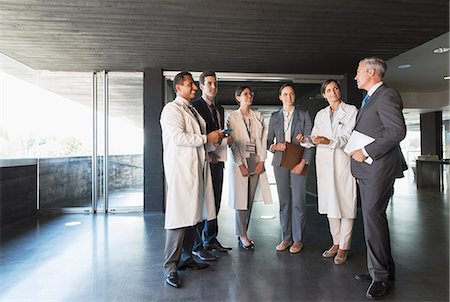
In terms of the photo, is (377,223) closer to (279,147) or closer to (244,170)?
(279,147)

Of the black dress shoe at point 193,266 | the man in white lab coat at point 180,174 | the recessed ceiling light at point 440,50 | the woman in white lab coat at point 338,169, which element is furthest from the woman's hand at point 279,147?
the recessed ceiling light at point 440,50

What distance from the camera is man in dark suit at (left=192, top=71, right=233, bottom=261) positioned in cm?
281

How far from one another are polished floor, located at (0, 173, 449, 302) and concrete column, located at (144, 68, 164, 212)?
1.07 m

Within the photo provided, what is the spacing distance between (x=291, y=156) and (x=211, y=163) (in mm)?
781

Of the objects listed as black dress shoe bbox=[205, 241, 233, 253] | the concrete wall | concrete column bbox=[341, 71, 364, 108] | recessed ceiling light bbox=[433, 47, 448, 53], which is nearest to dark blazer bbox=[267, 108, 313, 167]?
black dress shoe bbox=[205, 241, 233, 253]

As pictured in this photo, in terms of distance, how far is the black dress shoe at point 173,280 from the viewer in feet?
7.24

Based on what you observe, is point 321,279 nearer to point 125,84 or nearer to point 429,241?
point 429,241

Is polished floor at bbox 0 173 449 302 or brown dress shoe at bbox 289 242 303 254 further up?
brown dress shoe at bbox 289 242 303 254

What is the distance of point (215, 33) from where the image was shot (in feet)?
12.4

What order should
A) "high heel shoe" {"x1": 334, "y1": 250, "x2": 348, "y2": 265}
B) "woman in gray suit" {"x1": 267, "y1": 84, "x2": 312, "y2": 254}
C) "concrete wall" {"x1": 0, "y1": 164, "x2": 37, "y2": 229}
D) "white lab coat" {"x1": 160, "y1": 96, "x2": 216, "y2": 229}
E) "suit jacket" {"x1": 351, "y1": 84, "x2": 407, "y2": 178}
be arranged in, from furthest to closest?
"concrete wall" {"x1": 0, "y1": 164, "x2": 37, "y2": 229} < "woman in gray suit" {"x1": 267, "y1": 84, "x2": 312, "y2": 254} < "high heel shoe" {"x1": 334, "y1": 250, "x2": 348, "y2": 265} < "white lab coat" {"x1": 160, "y1": 96, "x2": 216, "y2": 229} < "suit jacket" {"x1": 351, "y1": 84, "x2": 407, "y2": 178}

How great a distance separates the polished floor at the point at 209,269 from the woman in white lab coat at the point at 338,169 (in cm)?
37

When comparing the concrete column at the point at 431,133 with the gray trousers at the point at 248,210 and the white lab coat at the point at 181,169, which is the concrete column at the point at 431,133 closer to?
the gray trousers at the point at 248,210

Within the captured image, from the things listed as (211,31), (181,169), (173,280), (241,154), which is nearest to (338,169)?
(241,154)

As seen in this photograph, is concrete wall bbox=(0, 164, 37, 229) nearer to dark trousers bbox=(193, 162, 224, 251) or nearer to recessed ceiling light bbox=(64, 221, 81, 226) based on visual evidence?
recessed ceiling light bbox=(64, 221, 81, 226)
